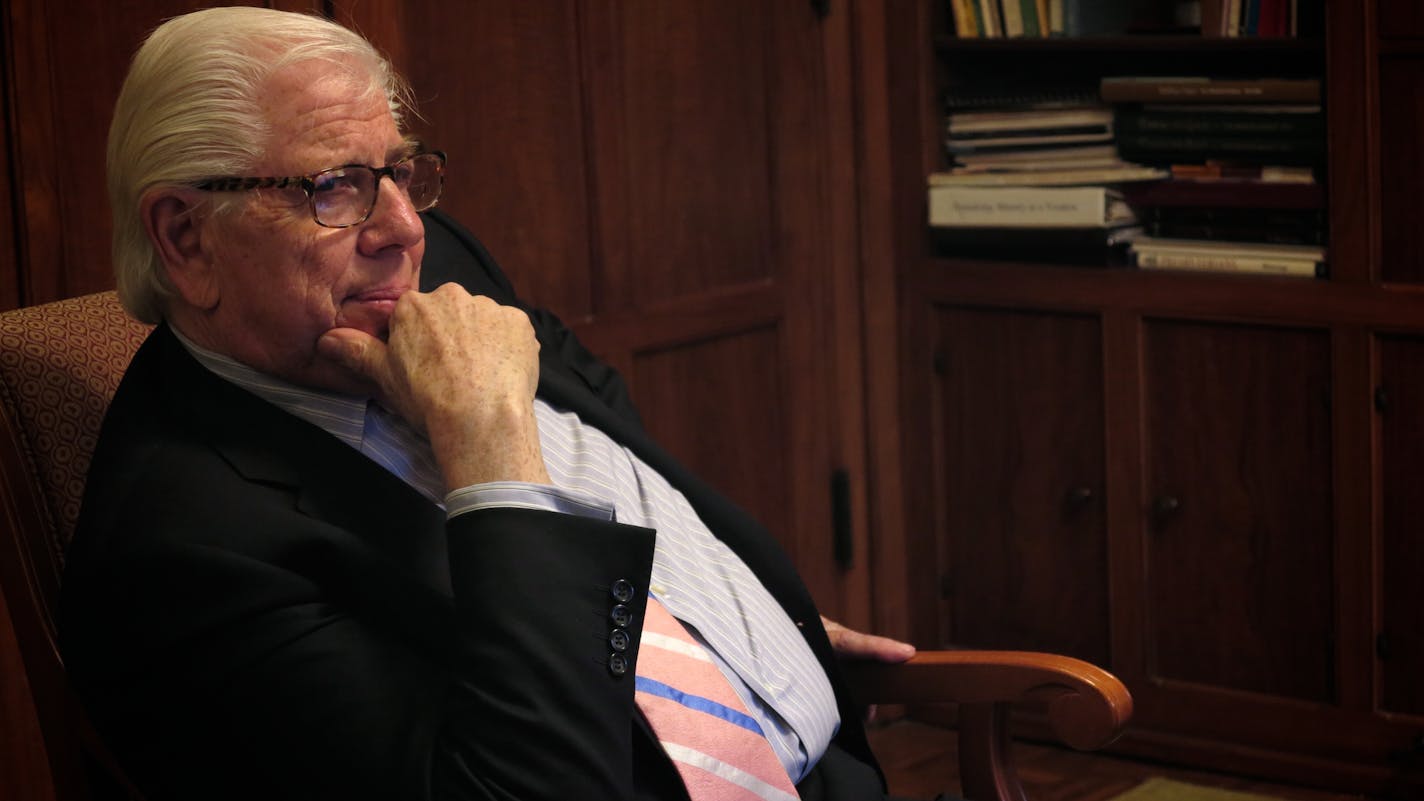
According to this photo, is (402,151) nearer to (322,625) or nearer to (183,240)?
(183,240)

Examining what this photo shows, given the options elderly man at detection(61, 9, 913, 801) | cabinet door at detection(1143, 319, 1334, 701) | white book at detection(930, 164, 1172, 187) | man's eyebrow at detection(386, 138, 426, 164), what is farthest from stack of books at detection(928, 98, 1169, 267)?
man's eyebrow at detection(386, 138, 426, 164)

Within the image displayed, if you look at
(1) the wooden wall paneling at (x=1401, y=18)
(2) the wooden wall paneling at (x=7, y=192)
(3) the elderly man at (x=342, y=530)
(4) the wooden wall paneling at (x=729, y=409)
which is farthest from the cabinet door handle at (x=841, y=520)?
(2) the wooden wall paneling at (x=7, y=192)

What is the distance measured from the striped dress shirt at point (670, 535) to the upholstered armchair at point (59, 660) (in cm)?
13

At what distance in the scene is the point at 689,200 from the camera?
9.23ft

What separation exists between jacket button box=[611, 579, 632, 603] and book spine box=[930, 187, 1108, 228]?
5.84 feet

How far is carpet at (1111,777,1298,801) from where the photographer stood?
9.46 feet

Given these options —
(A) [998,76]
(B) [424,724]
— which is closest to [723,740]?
(B) [424,724]

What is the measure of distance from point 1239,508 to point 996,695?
137cm

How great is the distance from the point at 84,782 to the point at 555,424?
0.57 meters

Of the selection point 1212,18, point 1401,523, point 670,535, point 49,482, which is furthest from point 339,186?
point 1401,523

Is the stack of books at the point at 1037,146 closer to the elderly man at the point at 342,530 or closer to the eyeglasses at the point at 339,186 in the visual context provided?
the elderly man at the point at 342,530

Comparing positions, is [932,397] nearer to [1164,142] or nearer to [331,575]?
[1164,142]

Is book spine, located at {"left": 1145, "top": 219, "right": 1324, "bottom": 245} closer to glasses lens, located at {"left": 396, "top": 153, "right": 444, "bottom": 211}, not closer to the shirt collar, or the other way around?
glasses lens, located at {"left": 396, "top": 153, "right": 444, "bottom": 211}

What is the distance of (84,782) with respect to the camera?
143 cm
